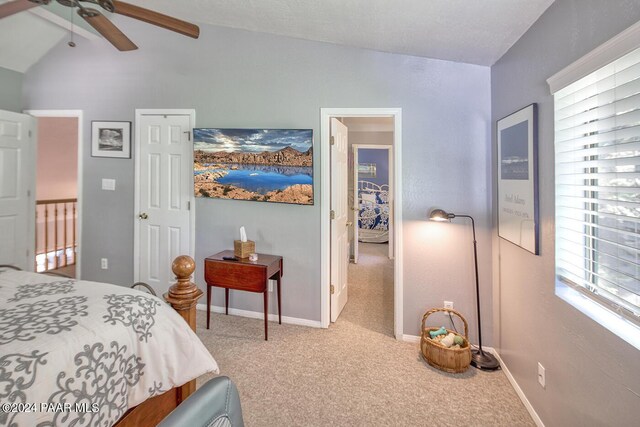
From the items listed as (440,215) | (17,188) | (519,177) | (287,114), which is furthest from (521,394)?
(17,188)

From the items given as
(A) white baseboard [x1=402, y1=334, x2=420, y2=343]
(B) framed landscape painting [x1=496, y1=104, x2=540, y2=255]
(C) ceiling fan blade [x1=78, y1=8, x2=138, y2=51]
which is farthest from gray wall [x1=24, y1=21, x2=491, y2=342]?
(C) ceiling fan blade [x1=78, y1=8, x2=138, y2=51]

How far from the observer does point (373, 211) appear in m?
6.86

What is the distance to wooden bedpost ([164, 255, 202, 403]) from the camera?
1.53 metres

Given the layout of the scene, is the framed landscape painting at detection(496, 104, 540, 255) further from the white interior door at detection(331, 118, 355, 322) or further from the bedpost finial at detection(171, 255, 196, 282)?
the bedpost finial at detection(171, 255, 196, 282)

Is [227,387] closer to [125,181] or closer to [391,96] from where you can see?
[391,96]

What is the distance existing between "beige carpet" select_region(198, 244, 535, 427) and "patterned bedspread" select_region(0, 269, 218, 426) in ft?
2.58

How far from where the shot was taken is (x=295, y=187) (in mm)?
2943

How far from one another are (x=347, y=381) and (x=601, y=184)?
1815 mm

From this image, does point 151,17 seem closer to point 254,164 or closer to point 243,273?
point 254,164

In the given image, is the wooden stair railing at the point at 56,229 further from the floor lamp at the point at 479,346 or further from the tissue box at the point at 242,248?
the floor lamp at the point at 479,346

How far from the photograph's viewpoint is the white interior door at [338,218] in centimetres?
301

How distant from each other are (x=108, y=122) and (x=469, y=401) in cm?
425

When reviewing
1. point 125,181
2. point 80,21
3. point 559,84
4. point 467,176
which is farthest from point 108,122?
point 559,84

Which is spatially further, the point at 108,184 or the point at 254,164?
the point at 108,184
